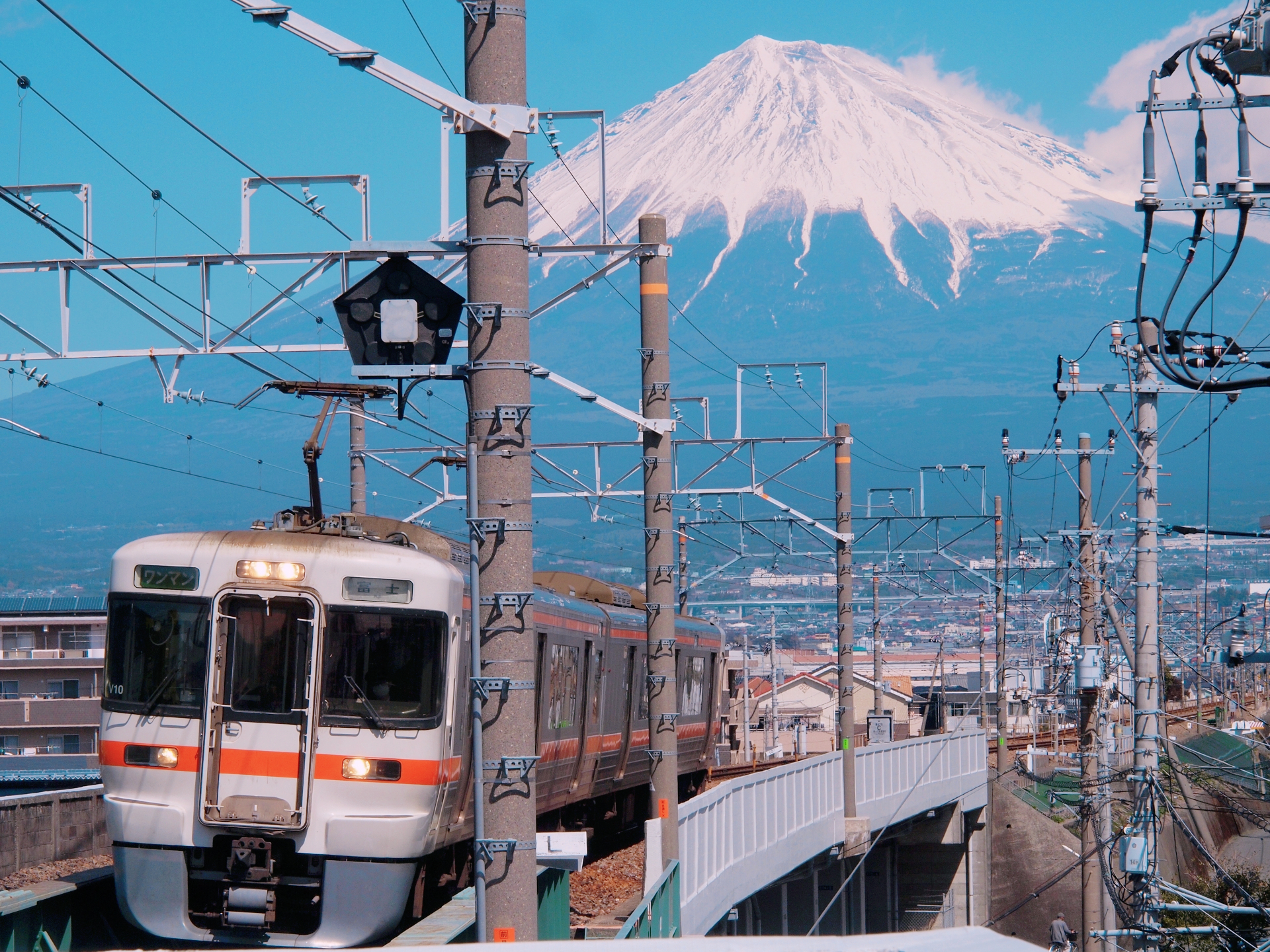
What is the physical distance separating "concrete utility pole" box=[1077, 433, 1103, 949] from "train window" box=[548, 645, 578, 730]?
28.3 ft

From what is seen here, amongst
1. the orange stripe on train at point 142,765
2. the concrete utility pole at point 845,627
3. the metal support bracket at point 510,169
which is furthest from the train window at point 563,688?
the concrete utility pole at point 845,627

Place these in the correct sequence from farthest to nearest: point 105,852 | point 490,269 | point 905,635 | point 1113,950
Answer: point 905,635, point 1113,950, point 105,852, point 490,269

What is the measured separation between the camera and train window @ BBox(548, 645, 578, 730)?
14.7 metres

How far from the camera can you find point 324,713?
10.2 metres

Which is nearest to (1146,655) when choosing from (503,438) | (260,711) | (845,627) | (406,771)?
(845,627)

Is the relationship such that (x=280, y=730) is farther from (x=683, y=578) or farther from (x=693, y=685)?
(x=683, y=578)

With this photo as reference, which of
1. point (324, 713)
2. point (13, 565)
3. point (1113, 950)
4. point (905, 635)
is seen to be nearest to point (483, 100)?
point (324, 713)

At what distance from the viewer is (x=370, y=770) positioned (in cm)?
1021

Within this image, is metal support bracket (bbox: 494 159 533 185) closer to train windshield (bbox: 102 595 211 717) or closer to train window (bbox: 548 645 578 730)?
train windshield (bbox: 102 595 211 717)

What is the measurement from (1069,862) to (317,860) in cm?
2917

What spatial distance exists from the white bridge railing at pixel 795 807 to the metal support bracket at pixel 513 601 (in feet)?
24.2

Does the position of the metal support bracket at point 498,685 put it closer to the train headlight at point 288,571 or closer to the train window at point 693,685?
the train headlight at point 288,571

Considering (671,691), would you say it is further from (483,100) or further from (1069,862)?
(1069,862)

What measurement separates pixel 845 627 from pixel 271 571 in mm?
15668
